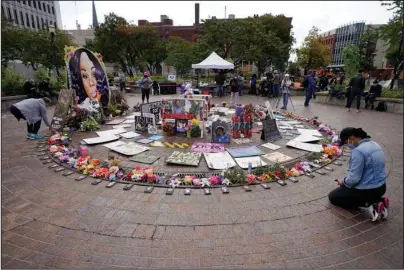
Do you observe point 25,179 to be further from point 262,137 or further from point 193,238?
point 262,137

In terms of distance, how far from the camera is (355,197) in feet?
11.6

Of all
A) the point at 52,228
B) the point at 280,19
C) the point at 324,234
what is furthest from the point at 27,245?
the point at 280,19

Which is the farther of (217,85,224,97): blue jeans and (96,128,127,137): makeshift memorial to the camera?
(217,85,224,97): blue jeans

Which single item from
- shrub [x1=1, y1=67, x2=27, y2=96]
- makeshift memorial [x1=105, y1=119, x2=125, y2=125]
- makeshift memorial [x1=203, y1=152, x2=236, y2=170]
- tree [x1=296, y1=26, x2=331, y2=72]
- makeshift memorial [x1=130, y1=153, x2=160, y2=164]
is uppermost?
tree [x1=296, y1=26, x2=331, y2=72]

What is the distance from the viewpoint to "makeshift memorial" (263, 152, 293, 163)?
5.52m

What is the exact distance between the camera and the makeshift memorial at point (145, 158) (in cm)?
535

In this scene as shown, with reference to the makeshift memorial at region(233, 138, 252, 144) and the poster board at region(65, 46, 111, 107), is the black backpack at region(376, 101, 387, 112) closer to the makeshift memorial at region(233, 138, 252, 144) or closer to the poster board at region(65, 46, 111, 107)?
the makeshift memorial at region(233, 138, 252, 144)

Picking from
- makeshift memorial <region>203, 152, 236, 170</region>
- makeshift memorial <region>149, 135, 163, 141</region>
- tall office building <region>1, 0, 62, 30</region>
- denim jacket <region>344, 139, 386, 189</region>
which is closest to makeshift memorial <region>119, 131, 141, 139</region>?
makeshift memorial <region>149, 135, 163, 141</region>

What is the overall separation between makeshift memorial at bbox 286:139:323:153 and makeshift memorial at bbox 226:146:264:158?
1.03 m

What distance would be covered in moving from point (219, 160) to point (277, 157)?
1.42m

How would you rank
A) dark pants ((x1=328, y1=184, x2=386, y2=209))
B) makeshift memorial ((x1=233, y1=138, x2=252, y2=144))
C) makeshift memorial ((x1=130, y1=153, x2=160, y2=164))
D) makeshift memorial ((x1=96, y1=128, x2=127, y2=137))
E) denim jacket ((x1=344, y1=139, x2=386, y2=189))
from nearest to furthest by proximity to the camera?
1. denim jacket ((x1=344, y1=139, x2=386, y2=189))
2. dark pants ((x1=328, y1=184, x2=386, y2=209))
3. makeshift memorial ((x1=130, y1=153, x2=160, y2=164))
4. makeshift memorial ((x1=233, y1=138, x2=252, y2=144))
5. makeshift memorial ((x1=96, y1=128, x2=127, y2=137))

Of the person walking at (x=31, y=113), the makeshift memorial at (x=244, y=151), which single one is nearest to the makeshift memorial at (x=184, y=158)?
the makeshift memorial at (x=244, y=151)

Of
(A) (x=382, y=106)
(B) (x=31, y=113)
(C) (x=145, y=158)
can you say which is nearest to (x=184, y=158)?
(C) (x=145, y=158)

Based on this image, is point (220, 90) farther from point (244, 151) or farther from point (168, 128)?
point (244, 151)
